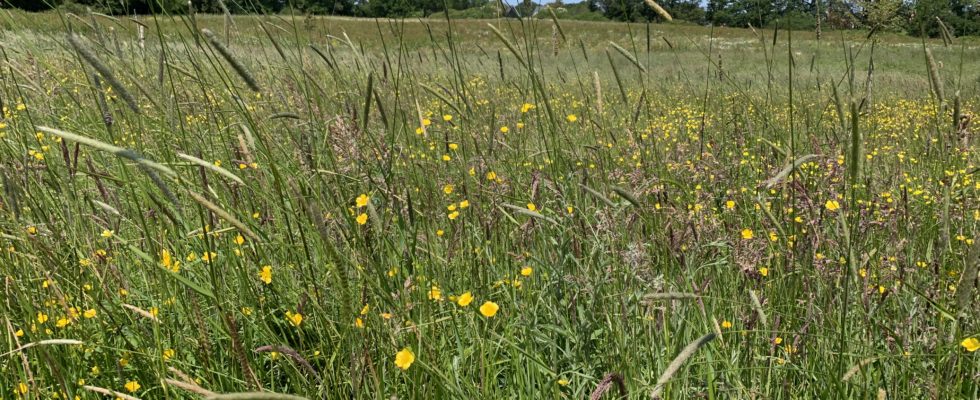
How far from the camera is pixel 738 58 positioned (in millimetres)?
18828

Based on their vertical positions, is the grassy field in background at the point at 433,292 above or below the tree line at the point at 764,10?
below

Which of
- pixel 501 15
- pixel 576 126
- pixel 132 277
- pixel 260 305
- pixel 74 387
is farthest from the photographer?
pixel 576 126

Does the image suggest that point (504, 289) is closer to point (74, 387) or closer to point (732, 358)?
point (732, 358)

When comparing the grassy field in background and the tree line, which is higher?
the tree line

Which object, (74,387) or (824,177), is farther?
(824,177)

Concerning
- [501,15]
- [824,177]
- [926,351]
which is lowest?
[926,351]

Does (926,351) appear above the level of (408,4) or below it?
below

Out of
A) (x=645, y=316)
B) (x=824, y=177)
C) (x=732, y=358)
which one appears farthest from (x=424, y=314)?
(x=824, y=177)

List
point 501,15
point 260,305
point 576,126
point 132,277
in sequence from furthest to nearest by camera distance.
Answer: point 576,126, point 501,15, point 132,277, point 260,305

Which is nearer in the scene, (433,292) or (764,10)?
(433,292)

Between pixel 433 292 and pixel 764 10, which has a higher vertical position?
pixel 764 10

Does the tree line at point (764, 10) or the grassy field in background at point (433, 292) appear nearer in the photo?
the grassy field in background at point (433, 292)

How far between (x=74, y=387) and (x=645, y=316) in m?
1.29

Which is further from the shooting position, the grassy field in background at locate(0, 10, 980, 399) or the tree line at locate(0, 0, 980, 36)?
the tree line at locate(0, 0, 980, 36)
